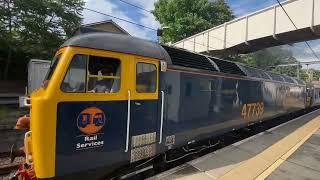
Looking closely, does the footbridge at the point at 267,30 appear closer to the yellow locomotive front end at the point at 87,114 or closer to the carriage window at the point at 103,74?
the yellow locomotive front end at the point at 87,114

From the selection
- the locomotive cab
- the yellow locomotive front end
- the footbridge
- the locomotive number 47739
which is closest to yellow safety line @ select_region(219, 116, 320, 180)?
the locomotive number 47739

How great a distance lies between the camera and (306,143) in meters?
11.8

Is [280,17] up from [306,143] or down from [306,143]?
up

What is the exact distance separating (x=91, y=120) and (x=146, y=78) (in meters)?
1.55

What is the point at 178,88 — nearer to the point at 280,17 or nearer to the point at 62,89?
the point at 62,89

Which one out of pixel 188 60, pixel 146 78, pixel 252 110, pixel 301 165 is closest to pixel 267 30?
pixel 252 110

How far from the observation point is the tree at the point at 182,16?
1484 inches

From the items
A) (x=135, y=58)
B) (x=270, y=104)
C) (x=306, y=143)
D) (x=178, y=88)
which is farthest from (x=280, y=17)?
(x=135, y=58)

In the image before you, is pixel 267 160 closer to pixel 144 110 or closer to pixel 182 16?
pixel 144 110

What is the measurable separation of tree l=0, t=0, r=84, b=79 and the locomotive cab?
67.6ft

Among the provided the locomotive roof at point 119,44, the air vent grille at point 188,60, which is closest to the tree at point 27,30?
the air vent grille at point 188,60

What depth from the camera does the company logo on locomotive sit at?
18.2 feet

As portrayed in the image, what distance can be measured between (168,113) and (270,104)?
9.06 m

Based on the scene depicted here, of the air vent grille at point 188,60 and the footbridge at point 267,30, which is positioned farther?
the footbridge at point 267,30
